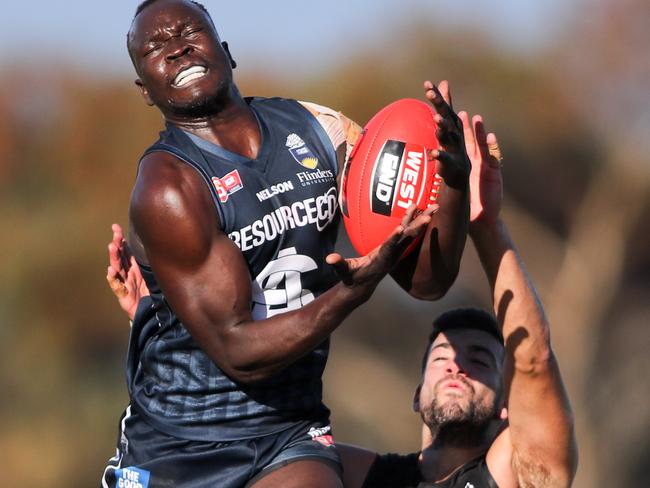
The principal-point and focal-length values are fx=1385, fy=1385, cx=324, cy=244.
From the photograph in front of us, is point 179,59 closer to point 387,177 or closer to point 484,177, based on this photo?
Answer: point 387,177

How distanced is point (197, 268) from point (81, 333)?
A: 1683 cm

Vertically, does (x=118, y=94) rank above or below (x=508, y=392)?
below

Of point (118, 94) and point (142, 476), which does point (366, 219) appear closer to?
point (142, 476)

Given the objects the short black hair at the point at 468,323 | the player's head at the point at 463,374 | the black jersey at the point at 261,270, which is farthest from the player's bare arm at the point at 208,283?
the short black hair at the point at 468,323

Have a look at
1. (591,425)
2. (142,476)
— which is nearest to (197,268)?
(142,476)

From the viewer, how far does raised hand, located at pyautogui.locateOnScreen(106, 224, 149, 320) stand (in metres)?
6.85

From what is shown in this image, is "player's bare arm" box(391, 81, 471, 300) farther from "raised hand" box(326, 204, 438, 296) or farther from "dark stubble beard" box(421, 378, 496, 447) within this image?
"dark stubble beard" box(421, 378, 496, 447)

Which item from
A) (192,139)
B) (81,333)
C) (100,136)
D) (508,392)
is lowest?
(81,333)

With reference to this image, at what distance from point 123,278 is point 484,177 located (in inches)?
75.4

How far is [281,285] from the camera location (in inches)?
224

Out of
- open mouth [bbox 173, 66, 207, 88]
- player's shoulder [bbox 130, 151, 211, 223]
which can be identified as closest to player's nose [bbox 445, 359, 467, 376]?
player's shoulder [bbox 130, 151, 211, 223]

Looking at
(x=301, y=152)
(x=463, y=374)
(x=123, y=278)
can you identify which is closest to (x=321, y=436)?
(x=463, y=374)

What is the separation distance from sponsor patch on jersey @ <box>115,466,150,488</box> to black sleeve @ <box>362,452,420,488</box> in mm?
1189

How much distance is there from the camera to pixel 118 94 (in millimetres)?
21859
